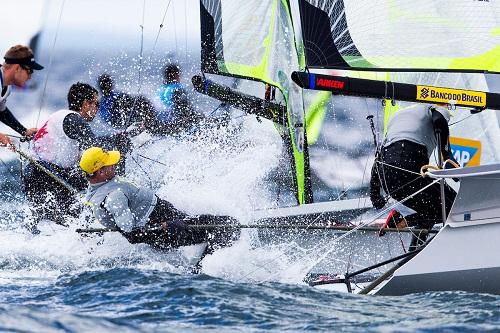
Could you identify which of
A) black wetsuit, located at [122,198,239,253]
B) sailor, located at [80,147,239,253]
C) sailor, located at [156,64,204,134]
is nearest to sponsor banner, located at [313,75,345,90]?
sailor, located at [80,147,239,253]

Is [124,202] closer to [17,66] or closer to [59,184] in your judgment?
[59,184]

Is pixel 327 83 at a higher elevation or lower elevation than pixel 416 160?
higher

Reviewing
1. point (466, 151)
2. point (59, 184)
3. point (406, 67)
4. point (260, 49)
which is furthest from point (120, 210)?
point (260, 49)

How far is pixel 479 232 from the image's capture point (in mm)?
4055

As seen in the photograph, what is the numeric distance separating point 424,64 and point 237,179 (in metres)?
2.60

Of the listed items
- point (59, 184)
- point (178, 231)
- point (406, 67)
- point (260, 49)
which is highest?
point (260, 49)

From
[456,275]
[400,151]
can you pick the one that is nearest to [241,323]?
[456,275]

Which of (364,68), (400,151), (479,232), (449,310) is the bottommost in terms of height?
(449,310)

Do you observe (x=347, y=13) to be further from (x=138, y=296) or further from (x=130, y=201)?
(x=138, y=296)

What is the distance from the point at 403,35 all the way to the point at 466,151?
6.04ft

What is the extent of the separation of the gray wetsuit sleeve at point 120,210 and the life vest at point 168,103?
3336 millimetres

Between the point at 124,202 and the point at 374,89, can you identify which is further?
the point at 124,202

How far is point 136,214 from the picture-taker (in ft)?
17.1

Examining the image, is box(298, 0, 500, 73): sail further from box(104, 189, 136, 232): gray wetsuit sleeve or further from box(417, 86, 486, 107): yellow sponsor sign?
box(104, 189, 136, 232): gray wetsuit sleeve
